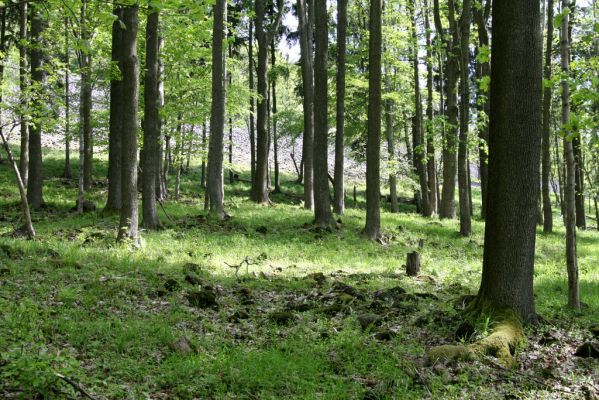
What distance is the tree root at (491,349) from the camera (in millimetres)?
5258

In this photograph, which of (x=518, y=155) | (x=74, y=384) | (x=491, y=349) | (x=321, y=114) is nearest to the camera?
(x=74, y=384)

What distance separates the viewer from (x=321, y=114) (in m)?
15.6

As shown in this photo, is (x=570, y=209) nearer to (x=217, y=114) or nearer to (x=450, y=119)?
(x=450, y=119)

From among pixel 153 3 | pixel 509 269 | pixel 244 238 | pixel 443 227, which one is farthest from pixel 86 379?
pixel 443 227

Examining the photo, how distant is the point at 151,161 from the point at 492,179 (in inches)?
390

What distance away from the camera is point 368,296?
832cm

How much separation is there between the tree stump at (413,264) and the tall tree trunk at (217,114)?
786cm

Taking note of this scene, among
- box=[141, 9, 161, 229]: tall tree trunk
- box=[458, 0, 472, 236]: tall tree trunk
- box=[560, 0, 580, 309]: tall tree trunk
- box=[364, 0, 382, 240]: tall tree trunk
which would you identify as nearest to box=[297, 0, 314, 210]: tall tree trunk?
box=[364, 0, 382, 240]: tall tree trunk

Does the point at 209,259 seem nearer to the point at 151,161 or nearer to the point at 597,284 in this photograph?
the point at 151,161

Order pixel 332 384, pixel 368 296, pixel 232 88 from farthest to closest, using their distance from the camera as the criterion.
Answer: pixel 232 88 → pixel 368 296 → pixel 332 384

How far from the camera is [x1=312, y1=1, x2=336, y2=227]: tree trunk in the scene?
15.6 metres

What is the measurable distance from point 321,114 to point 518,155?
9.82m

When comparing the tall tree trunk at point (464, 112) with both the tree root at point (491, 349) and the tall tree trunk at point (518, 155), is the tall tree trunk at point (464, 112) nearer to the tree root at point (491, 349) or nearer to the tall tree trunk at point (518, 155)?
the tall tree trunk at point (518, 155)

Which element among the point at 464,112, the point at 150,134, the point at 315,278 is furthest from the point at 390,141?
the point at 315,278
